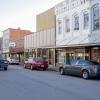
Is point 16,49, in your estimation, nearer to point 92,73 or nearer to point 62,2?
point 62,2

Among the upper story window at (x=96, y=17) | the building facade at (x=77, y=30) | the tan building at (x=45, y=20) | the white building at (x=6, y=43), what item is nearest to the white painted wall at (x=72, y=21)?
the building facade at (x=77, y=30)

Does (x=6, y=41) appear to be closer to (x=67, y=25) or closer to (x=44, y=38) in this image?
(x=44, y=38)

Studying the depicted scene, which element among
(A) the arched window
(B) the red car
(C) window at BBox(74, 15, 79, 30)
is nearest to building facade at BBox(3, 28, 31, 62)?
(B) the red car

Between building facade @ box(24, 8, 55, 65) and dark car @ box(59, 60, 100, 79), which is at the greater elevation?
building facade @ box(24, 8, 55, 65)

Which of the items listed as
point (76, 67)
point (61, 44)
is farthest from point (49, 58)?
point (76, 67)

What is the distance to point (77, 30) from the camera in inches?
1297

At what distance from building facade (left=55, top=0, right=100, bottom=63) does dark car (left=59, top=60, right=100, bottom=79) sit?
15.0 feet

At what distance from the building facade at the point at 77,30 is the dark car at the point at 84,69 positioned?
15.0 ft

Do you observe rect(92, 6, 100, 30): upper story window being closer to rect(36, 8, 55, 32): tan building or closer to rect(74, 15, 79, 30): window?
rect(74, 15, 79, 30): window

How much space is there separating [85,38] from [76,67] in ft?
26.0

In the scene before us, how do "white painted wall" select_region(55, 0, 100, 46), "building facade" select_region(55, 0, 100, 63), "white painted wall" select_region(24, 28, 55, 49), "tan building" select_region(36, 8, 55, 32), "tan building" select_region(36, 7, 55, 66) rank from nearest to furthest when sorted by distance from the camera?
"building facade" select_region(55, 0, 100, 63)
"white painted wall" select_region(55, 0, 100, 46)
"tan building" select_region(36, 7, 55, 66)
"white painted wall" select_region(24, 28, 55, 49)
"tan building" select_region(36, 8, 55, 32)

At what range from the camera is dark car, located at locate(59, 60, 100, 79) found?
21.7m

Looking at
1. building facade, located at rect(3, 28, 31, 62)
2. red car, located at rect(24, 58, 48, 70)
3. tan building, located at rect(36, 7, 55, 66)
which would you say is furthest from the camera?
building facade, located at rect(3, 28, 31, 62)

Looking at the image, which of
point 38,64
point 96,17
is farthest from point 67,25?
point 96,17
